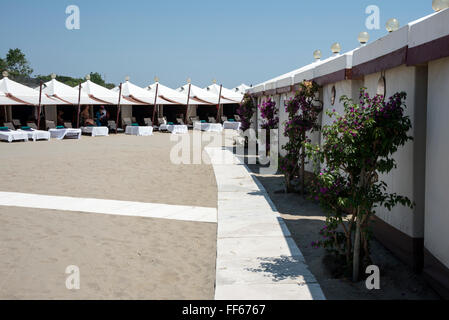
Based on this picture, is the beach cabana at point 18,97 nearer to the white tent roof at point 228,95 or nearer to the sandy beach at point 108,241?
the sandy beach at point 108,241

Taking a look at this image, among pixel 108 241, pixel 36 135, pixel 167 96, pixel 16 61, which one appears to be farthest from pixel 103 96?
pixel 16 61

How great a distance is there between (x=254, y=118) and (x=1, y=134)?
11.3 m

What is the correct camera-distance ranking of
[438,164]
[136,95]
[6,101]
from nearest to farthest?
[438,164] < [6,101] < [136,95]

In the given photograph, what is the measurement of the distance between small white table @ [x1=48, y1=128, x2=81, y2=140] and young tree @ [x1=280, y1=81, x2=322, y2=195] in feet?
50.5

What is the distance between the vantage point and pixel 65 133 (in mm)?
22312

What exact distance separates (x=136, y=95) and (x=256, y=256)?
75.6ft

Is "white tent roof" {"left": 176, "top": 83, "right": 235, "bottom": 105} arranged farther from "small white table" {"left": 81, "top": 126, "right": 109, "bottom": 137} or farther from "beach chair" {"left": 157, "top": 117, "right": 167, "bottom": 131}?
"small white table" {"left": 81, "top": 126, "right": 109, "bottom": 137}

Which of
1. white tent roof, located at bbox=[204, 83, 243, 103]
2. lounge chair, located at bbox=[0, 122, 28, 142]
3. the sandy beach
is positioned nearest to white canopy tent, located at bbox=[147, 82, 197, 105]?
white tent roof, located at bbox=[204, 83, 243, 103]

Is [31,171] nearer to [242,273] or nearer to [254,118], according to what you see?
[242,273]

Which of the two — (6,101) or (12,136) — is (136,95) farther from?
(12,136)

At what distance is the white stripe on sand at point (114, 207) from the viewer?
25.6ft
